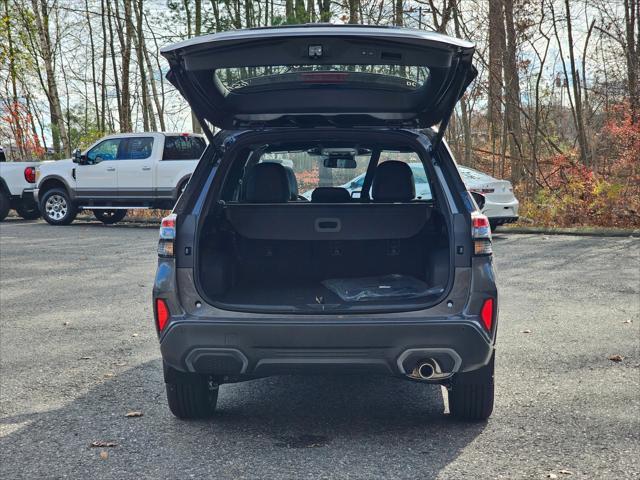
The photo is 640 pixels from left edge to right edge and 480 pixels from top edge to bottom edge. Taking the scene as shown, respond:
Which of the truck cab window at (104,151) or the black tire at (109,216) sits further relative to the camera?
the black tire at (109,216)

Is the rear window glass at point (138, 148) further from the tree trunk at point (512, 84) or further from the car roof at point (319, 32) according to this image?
the car roof at point (319, 32)

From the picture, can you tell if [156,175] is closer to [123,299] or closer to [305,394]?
[123,299]

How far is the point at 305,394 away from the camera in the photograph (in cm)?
535

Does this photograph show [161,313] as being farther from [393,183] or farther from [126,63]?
[126,63]

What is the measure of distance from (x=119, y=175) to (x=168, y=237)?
14633 mm

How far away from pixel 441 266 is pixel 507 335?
9.32ft

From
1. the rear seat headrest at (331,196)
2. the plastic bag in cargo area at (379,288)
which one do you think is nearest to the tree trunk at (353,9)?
the rear seat headrest at (331,196)

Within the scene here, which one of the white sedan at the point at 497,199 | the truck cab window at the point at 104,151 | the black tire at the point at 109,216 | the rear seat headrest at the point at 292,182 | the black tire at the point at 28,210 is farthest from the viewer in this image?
the black tire at the point at 28,210

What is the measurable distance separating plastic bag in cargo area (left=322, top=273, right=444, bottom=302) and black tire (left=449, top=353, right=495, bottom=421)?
528mm

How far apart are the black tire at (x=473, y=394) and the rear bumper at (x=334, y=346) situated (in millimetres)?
272

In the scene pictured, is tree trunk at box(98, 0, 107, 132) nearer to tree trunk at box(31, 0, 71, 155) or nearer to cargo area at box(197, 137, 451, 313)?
tree trunk at box(31, 0, 71, 155)

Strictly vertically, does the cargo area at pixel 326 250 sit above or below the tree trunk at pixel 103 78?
below

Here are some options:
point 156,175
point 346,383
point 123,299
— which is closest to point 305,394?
point 346,383

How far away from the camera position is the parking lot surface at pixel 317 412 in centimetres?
393
